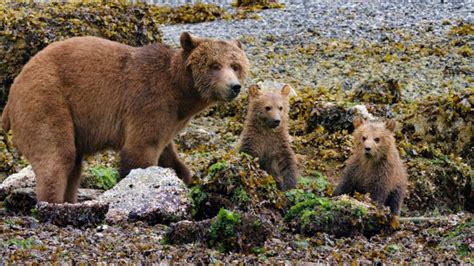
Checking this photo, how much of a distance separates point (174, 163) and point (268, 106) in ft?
3.76

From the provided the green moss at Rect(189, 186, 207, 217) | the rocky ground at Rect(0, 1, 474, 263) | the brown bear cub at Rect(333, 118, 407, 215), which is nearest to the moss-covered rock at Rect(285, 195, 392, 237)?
the rocky ground at Rect(0, 1, 474, 263)

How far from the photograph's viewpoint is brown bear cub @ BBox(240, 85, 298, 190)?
33.4ft

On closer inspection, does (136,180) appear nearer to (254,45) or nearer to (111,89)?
(111,89)

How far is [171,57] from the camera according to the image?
966 cm

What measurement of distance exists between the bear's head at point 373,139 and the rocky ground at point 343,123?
2.03ft

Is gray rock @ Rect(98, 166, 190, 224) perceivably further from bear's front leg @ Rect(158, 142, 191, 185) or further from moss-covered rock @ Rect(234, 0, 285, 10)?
moss-covered rock @ Rect(234, 0, 285, 10)

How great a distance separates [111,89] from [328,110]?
13.9 feet

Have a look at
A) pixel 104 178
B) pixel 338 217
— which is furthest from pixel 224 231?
pixel 104 178

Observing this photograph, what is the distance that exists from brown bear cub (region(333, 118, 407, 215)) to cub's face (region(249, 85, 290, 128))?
86 cm

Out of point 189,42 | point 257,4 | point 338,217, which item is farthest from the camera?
point 257,4

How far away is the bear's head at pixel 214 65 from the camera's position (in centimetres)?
928

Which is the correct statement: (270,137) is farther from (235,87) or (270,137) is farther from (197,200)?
(197,200)

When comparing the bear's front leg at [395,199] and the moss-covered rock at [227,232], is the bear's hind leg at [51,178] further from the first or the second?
the bear's front leg at [395,199]

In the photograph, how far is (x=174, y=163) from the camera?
32.9 feet
